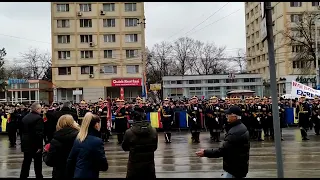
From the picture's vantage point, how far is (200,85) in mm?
64812

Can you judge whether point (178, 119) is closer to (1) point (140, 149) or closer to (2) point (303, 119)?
(2) point (303, 119)

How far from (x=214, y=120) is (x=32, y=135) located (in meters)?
11.3

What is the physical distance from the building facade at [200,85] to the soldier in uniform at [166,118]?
4000cm

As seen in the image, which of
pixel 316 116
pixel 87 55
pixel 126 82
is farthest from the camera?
pixel 87 55

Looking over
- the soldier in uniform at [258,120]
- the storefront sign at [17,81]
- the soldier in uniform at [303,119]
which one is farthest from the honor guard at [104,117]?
the storefront sign at [17,81]

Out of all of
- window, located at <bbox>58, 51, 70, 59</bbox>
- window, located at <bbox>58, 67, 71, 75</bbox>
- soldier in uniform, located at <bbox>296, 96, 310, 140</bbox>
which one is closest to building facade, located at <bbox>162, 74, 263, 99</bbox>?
window, located at <bbox>58, 67, 71, 75</bbox>

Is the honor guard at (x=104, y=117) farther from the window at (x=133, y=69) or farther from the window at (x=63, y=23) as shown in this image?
the window at (x=63, y=23)

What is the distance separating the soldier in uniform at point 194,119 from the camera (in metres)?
19.2

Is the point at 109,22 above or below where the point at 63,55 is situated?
above

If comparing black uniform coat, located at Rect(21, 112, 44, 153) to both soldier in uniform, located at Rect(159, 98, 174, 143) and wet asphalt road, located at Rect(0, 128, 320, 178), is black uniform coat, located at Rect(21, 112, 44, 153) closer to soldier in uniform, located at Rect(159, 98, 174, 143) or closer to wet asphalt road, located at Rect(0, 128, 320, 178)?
wet asphalt road, located at Rect(0, 128, 320, 178)

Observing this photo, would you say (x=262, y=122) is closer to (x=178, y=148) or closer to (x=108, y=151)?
(x=178, y=148)

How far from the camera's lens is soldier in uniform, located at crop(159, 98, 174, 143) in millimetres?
19438

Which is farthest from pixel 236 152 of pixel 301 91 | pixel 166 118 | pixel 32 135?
pixel 301 91

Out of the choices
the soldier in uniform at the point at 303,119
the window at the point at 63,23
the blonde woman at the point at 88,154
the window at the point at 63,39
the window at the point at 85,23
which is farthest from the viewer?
the window at the point at 85,23
